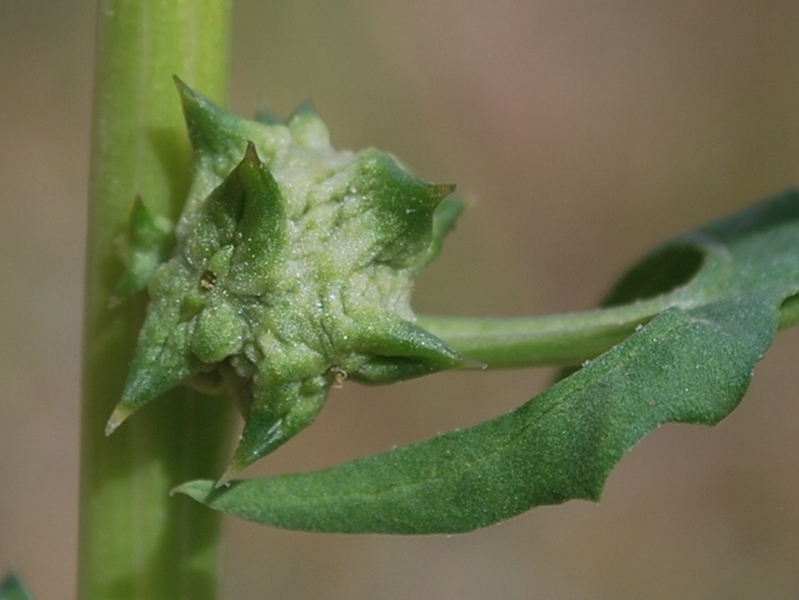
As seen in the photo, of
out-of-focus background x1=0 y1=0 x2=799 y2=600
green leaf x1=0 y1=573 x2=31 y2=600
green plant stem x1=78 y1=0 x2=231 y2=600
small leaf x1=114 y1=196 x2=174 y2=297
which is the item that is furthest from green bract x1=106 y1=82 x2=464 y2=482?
out-of-focus background x1=0 y1=0 x2=799 y2=600

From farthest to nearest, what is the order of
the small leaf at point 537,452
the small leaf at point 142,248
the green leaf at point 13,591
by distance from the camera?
the green leaf at point 13,591 → the small leaf at point 142,248 → the small leaf at point 537,452

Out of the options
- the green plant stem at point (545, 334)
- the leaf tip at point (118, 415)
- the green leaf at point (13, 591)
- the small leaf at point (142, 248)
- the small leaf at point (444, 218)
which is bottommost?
the green leaf at point (13, 591)

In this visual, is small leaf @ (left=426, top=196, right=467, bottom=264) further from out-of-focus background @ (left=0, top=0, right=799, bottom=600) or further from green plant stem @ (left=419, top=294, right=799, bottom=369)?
out-of-focus background @ (left=0, top=0, right=799, bottom=600)

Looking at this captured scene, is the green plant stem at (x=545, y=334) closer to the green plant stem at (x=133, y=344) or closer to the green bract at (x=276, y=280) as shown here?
the green bract at (x=276, y=280)

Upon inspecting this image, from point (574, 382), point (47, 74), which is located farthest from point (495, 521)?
point (47, 74)

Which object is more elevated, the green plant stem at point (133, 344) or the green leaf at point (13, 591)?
the green plant stem at point (133, 344)

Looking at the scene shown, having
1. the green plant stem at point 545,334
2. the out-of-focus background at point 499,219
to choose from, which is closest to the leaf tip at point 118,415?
the green plant stem at point 545,334

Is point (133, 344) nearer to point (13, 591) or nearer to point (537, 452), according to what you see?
point (13, 591)
